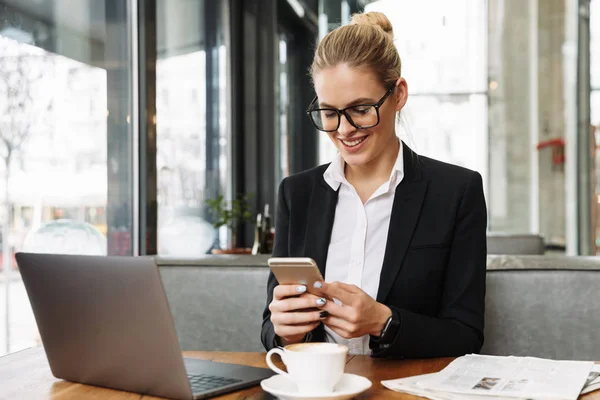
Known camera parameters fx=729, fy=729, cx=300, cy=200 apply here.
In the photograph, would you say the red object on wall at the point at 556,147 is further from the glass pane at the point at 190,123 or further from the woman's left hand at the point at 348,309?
the woman's left hand at the point at 348,309

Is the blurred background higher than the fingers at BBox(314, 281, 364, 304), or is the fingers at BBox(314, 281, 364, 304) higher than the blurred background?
the blurred background

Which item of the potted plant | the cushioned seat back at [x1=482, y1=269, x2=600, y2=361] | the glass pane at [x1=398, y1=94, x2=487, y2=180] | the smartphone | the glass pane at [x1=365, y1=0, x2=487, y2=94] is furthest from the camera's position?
the glass pane at [x1=398, y1=94, x2=487, y2=180]

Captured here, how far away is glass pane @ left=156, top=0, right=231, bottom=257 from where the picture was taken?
11.9 feet

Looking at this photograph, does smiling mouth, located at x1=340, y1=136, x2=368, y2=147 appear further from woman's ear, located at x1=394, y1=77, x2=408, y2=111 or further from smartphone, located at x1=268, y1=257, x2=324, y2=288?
smartphone, located at x1=268, y1=257, x2=324, y2=288

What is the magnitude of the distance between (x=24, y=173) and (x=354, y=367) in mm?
1473

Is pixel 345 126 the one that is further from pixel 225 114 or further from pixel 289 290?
pixel 225 114

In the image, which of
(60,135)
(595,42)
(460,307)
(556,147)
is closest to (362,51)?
(460,307)

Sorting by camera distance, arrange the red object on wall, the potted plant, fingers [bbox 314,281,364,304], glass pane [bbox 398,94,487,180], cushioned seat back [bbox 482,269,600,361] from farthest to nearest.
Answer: the red object on wall, glass pane [bbox 398,94,487,180], the potted plant, cushioned seat back [bbox 482,269,600,361], fingers [bbox 314,281,364,304]

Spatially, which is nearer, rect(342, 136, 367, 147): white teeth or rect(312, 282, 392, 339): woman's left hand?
rect(312, 282, 392, 339): woman's left hand

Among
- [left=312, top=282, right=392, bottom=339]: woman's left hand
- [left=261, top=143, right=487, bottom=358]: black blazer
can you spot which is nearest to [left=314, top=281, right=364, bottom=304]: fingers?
[left=312, top=282, right=392, bottom=339]: woman's left hand

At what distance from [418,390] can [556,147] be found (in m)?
6.89

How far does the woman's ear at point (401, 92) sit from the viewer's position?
179 centimetres

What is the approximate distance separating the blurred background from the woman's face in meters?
0.31

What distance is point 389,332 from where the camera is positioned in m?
1.47
